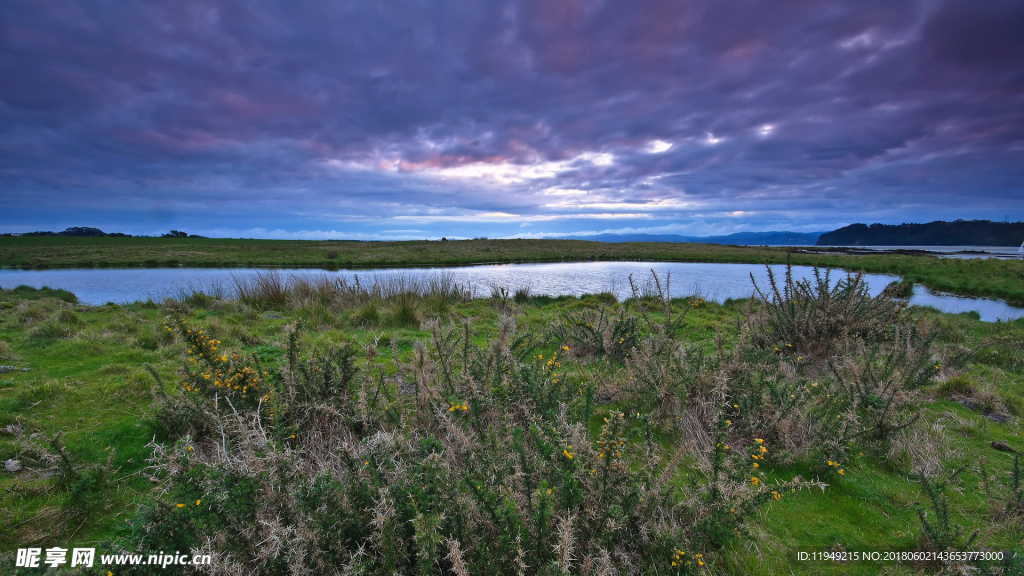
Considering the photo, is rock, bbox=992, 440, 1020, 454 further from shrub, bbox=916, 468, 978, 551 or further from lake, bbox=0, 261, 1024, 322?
lake, bbox=0, 261, 1024, 322

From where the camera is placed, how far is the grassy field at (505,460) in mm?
2029

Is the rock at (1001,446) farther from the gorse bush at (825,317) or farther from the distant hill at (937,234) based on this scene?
the distant hill at (937,234)

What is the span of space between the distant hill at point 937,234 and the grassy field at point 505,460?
15952 cm

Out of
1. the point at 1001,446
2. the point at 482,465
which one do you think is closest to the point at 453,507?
the point at 482,465

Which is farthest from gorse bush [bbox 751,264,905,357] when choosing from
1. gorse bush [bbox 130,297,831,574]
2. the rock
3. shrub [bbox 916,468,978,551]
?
gorse bush [bbox 130,297,831,574]

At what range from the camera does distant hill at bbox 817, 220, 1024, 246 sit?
115412 millimetres

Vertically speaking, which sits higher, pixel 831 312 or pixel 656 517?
pixel 831 312

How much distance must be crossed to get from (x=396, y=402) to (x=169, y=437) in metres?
1.88

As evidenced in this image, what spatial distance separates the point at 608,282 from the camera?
2273 cm

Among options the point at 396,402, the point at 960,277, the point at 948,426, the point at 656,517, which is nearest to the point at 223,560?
the point at 396,402

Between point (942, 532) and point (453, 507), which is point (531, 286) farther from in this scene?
point (453, 507)

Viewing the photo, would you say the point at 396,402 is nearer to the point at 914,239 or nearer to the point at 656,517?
the point at 656,517

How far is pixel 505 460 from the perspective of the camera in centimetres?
246

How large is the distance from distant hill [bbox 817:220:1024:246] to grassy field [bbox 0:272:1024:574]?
160 m
